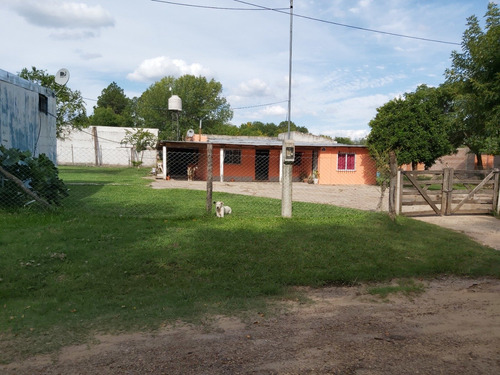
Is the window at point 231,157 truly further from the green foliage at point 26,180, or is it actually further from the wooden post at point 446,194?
the wooden post at point 446,194

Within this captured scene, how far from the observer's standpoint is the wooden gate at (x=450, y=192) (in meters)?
10.2

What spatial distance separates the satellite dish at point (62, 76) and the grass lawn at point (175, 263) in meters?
7.16

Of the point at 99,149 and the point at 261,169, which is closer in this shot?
the point at 261,169

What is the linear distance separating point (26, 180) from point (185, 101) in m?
49.1

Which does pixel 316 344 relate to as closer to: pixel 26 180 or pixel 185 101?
pixel 26 180

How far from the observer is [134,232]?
694cm

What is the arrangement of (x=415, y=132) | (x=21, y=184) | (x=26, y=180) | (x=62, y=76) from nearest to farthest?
(x=21, y=184), (x=26, y=180), (x=62, y=76), (x=415, y=132)

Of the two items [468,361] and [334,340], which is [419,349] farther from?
[334,340]

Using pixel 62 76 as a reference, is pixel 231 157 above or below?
below

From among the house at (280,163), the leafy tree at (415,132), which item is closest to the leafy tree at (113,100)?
the house at (280,163)

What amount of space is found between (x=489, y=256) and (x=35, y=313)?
6835 millimetres

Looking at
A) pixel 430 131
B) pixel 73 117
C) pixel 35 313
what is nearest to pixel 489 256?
pixel 35 313

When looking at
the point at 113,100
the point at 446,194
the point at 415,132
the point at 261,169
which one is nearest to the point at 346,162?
the point at 415,132

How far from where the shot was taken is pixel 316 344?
11.4 feet
